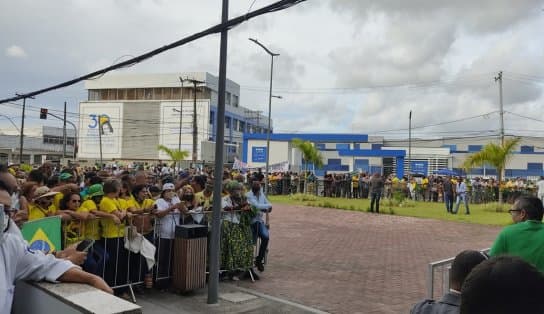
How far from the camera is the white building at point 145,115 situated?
249ft

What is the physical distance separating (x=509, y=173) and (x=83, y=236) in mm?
62419

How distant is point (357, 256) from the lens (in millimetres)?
10516

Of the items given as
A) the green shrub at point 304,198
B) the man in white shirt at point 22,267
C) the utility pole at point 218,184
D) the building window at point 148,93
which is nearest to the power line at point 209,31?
the utility pole at point 218,184

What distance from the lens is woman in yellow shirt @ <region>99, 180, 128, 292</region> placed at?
622 centimetres

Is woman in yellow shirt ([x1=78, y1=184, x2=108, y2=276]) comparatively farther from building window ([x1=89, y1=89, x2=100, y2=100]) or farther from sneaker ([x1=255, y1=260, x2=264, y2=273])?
building window ([x1=89, y1=89, x2=100, y2=100])

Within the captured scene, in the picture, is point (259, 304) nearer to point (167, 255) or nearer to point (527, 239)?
point (167, 255)

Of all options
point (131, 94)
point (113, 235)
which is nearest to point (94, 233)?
point (113, 235)

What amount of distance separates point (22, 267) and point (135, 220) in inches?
160

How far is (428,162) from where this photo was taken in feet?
188

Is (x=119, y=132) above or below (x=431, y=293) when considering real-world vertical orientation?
above

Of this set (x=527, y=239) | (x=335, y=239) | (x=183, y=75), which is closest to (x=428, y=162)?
(x=183, y=75)

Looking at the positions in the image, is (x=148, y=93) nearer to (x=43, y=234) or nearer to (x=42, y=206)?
(x=42, y=206)

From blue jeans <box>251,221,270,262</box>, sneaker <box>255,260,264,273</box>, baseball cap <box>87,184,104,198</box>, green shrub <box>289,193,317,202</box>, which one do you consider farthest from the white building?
baseball cap <box>87,184,104,198</box>

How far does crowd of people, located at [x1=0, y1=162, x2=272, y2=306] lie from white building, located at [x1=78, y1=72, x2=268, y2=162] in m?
66.0
